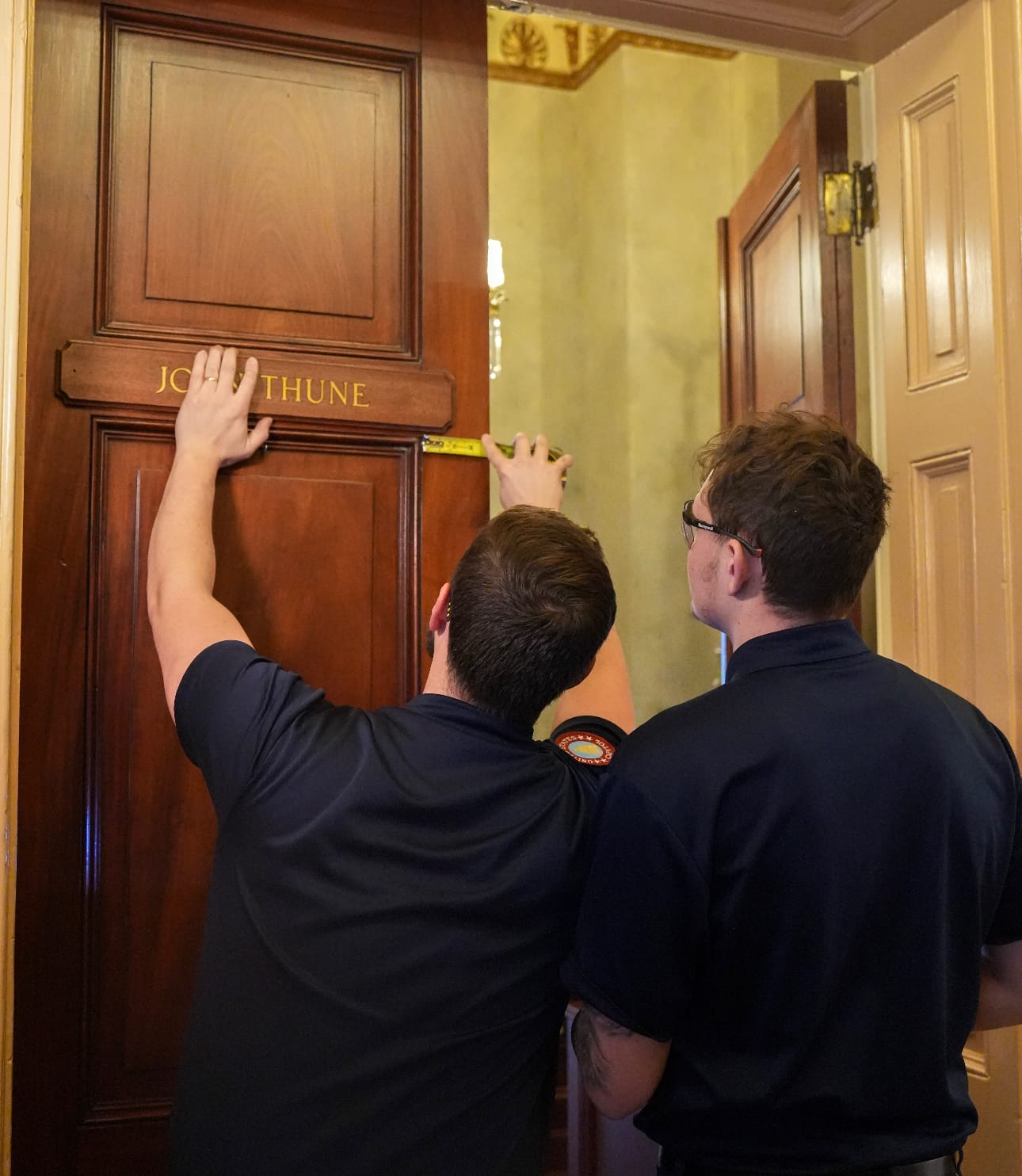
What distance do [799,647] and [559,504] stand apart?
30.4 inches

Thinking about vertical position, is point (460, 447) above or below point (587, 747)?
above

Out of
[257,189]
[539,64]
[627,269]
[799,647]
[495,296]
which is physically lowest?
[799,647]

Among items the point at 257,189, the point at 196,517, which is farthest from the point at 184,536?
the point at 257,189

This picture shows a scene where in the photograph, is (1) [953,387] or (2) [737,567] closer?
(2) [737,567]

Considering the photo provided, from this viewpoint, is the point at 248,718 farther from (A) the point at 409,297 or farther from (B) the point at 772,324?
(B) the point at 772,324

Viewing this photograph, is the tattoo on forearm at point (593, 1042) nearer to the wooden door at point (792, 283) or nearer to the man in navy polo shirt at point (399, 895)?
the man in navy polo shirt at point (399, 895)

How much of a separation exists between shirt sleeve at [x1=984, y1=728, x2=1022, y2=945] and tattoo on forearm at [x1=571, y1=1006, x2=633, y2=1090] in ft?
1.74

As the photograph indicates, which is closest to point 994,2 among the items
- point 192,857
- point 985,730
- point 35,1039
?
point 985,730

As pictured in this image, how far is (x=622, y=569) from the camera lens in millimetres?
4727

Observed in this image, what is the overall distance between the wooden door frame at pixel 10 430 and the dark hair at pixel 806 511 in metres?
0.94

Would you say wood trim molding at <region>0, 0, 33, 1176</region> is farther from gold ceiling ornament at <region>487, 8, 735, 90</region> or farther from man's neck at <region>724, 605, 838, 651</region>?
gold ceiling ornament at <region>487, 8, 735, 90</region>

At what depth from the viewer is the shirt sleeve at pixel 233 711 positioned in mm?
1343

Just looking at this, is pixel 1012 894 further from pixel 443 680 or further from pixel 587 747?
pixel 443 680

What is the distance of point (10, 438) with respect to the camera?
1.53 meters
